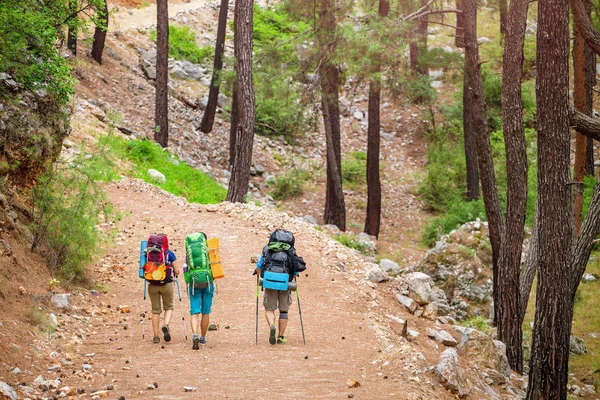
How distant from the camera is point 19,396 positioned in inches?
256

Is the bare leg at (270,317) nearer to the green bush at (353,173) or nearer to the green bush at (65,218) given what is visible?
the green bush at (65,218)

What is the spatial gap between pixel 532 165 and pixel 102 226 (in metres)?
15.7

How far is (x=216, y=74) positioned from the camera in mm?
24484

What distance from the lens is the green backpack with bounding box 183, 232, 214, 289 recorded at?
8.63 metres

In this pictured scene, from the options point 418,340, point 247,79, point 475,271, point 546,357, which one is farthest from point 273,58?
point 546,357

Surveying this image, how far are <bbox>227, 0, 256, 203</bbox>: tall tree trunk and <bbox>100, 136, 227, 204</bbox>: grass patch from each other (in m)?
3.11

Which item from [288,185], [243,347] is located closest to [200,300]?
[243,347]

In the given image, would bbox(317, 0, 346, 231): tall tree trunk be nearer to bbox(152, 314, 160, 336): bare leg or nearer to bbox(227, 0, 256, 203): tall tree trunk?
bbox(227, 0, 256, 203): tall tree trunk

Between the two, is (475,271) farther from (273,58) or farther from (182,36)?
(182,36)

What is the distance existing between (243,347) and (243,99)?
7.91 meters

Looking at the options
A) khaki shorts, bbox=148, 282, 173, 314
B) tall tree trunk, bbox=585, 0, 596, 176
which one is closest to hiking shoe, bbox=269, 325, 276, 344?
khaki shorts, bbox=148, 282, 173, 314

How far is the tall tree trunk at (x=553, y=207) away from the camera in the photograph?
8.59m

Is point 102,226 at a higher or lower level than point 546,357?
higher

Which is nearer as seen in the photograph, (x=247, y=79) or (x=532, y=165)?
(x=247, y=79)
